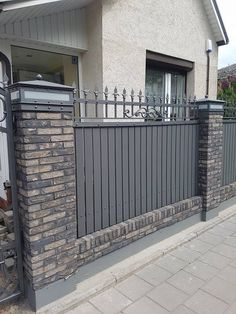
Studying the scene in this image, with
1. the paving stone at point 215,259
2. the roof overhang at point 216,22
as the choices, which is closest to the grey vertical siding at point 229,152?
the paving stone at point 215,259

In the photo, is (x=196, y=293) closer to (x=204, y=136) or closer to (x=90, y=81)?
→ (x=204, y=136)

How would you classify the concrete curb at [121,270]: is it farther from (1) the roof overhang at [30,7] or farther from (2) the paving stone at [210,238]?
(1) the roof overhang at [30,7]

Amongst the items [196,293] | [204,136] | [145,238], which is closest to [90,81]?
[204,136]

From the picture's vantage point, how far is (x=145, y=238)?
3.39 meters

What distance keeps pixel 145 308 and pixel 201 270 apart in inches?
35.9

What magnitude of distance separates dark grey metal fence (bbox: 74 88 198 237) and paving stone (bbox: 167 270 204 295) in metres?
0.84

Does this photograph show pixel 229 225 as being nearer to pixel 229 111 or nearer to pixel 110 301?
pixel 229 111

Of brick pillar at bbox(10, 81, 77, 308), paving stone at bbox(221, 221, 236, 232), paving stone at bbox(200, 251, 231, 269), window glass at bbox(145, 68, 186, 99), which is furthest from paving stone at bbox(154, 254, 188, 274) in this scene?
window glass at bbox(145, 68, 186, 99)

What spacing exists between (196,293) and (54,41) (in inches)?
155

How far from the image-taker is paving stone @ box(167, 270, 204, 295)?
2.67m

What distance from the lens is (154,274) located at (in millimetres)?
2932

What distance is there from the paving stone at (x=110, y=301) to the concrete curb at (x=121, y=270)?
0.22ft

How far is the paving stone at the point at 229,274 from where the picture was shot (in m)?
2.84

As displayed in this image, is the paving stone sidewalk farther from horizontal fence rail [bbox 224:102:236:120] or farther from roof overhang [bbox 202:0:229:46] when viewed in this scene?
roof overhang [bbox 202:0:229:46]
